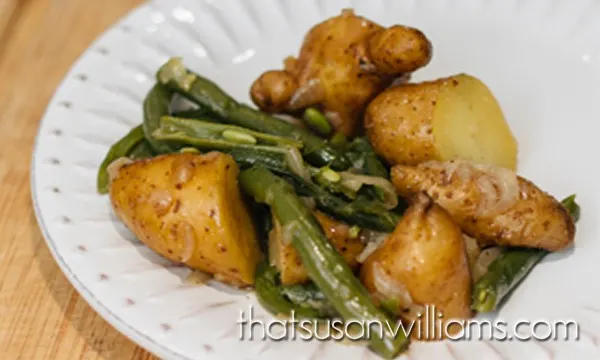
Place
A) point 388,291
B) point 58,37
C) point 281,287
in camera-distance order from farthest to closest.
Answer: point 58,37 < point 281,287 < point 388,291

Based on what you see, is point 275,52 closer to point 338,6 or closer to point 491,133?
point 338,6

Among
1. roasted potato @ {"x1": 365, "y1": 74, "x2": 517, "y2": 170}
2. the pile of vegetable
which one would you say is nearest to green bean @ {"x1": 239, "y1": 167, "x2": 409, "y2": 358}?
the pile of vegetable

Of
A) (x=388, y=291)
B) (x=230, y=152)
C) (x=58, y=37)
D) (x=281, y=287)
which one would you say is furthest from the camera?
(x=58, y=37)

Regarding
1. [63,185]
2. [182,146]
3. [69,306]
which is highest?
[182,146]

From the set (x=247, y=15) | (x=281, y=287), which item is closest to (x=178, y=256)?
(x=281, y=287)

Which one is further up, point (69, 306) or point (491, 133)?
point (491, 133)

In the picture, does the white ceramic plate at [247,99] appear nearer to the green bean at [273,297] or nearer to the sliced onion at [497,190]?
the green bean at [273,297]

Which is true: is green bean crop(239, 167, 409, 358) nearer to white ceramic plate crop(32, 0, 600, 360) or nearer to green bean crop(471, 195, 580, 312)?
white ceramic plate crop(32, 0, 600, 360)
